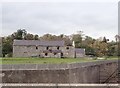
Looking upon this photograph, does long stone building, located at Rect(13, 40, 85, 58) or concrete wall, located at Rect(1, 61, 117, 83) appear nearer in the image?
concrete wall, located at Rect(1, 61, 117, 83)

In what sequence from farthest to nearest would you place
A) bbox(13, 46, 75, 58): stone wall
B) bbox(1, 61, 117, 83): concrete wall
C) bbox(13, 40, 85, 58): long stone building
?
bbox(13, 40, 85, 58): long stone building, bbox(13, 46, 75, 58): stone wall, bbox(1, 61, 117, 83): concrete wall

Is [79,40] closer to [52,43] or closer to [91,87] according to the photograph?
[52,43]

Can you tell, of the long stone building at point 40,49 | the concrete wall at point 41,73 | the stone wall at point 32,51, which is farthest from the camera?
the long stone building at point 40,49

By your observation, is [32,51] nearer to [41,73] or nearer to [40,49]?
[40,49]

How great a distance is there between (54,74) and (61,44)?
6069 cm

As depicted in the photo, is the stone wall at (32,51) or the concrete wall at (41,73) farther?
the stone wall at (32,51)

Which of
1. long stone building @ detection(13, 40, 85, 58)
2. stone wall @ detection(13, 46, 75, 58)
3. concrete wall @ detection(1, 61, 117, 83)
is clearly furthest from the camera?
long stone building @ detection(13, 40, 85, 58)

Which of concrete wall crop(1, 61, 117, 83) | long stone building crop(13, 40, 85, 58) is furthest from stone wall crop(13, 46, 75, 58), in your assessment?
concrete wall crop(1, 61, 117, 83)

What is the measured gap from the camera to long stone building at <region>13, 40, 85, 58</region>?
8044 centimetres

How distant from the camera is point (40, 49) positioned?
272 feet

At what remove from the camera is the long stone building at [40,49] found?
264 feet

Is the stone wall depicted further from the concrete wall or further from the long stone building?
the concrete wall

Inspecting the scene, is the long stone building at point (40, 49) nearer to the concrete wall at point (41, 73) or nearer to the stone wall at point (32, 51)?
the stone wall at point (32, 51)

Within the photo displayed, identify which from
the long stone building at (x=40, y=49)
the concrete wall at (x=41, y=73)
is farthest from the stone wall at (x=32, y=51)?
the concrete wall at (x=41, y=73)
